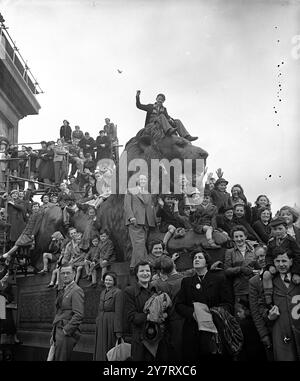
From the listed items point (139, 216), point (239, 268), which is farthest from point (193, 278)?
point (139, 216)

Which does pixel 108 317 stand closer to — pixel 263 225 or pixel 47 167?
pixel 263 225

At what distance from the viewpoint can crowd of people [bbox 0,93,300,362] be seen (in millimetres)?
7699

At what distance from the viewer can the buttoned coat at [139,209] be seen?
1102 cm

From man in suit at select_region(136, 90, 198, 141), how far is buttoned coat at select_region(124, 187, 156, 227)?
1676 millimetres

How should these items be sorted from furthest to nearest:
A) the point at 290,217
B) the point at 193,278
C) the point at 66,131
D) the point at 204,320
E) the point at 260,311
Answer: the point at 66,131 < the point at 290,217 < the point at 193,278 < the point at 260,311 < the point at 204,320

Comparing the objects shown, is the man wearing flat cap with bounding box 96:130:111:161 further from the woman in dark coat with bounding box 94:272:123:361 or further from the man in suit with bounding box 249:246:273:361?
the man in suit with bounding box 249:246:273:361

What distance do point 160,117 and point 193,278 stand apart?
4958 millimetres

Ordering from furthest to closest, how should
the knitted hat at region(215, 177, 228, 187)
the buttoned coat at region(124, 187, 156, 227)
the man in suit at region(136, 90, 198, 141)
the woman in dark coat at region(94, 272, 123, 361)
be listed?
the knitted hat at region(215, 177, 228, 187) < the man in suit at region(136, 90, 198, 141) < the buttoned coat at region(124, 187, 156, 227) < the woman in dark coat at region(94, 272, 123, 361)

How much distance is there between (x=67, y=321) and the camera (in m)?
9.47

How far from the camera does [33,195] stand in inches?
720

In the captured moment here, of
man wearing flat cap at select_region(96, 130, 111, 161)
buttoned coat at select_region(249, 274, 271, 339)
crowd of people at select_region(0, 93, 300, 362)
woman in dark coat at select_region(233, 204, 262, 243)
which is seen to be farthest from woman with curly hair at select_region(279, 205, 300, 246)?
man wearing flat cap at select_region(96, 130, 111, 161)

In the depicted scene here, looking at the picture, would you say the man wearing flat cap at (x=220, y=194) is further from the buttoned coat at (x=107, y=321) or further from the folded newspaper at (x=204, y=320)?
the folded newspaper at (x=204, y=320)
